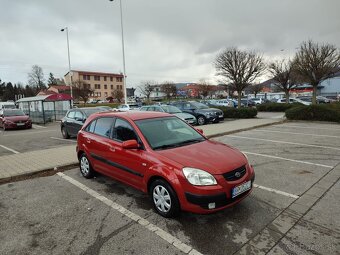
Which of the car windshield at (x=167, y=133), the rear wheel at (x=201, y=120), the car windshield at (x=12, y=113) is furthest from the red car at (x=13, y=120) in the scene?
the car windshield at (x=167, y=133)

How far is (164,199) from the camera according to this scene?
371 cm

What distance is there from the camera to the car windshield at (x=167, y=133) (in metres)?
4.19

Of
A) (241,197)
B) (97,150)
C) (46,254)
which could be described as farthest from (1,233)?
(241,197)

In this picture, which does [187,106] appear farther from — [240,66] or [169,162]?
[169,162]

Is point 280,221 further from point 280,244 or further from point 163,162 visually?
point 163,162

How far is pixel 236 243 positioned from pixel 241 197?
723 millimetres

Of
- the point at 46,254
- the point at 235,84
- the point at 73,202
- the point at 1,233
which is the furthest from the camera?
the point at 235,84

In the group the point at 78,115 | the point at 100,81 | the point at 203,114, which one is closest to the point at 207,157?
the point at 78,115

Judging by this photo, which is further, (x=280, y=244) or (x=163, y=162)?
(x=163, y=162)

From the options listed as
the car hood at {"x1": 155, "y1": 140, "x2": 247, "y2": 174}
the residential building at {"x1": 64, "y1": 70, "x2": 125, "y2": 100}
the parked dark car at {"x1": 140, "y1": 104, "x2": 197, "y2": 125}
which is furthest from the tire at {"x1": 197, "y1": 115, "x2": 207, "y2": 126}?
the residential building at {"x1": 64, "y1": 70, "x2": 125, "y2": 100}

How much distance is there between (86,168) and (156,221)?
2.65 meters

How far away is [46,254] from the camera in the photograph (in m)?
2.99

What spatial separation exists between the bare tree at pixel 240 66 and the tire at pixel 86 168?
20532 millimetres

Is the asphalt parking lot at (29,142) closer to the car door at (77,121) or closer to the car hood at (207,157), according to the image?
the car door at (77,121)
